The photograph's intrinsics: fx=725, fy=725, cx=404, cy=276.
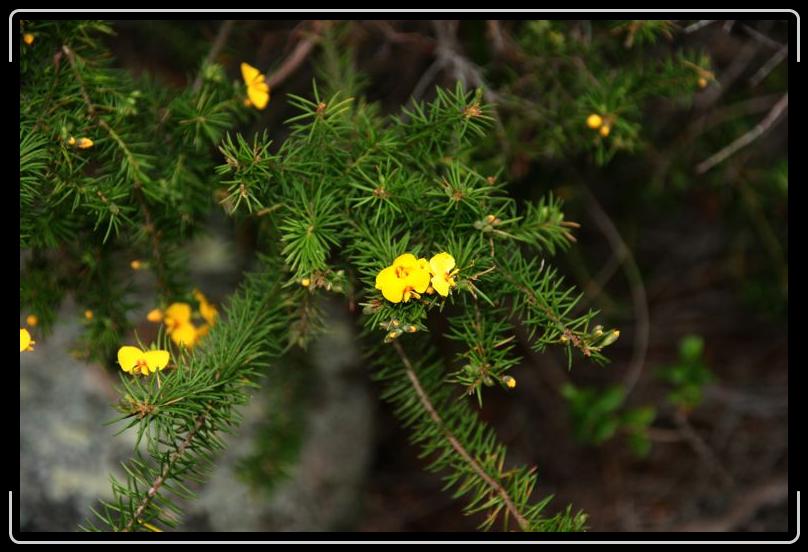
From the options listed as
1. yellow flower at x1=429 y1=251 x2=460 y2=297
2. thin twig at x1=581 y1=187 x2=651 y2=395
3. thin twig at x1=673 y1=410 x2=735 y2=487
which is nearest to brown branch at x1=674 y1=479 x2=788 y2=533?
thin twig at x1=673 y1=410 x2=735 y2=487

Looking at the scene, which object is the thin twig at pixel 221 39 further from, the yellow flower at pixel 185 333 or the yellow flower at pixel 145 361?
the yellow flower at pixel 145 361

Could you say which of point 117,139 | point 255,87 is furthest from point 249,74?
point 117,139

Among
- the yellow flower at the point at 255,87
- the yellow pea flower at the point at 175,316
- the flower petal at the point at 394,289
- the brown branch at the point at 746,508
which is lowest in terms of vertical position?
the brown branch at the point at 746,508

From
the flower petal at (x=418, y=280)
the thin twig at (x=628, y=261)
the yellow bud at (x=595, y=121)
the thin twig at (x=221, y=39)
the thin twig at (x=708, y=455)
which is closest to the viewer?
the flower petal at (x=418, y=280)

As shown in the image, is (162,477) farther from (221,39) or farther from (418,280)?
(221,39)

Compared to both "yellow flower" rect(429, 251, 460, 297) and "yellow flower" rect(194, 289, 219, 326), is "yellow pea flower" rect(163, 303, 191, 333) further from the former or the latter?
"yellow flower" rect(429, 251, 460, 297)

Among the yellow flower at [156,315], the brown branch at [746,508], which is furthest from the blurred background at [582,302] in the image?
the yellow flower at [156,315]
